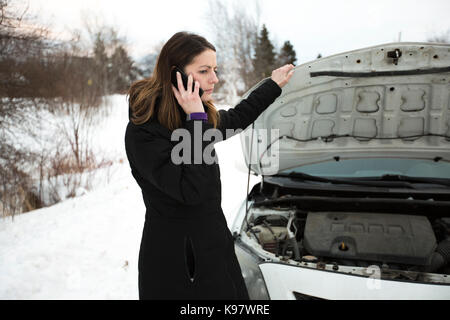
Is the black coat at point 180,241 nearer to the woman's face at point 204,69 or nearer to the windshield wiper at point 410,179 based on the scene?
the woman's face at point 204,69

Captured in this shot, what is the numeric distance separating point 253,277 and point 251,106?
1.00 m

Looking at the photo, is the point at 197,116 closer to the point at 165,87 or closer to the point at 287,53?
the point at 165,87

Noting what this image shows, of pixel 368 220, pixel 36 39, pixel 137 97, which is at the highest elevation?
pixel 36 39

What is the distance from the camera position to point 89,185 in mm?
6133

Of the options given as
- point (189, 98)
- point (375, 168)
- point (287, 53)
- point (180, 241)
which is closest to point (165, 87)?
point (189, 98)

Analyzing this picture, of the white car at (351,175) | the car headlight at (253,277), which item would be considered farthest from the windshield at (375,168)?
the car headlight at (253,277)

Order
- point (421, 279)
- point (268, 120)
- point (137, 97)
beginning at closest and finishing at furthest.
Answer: point (137, 97) < point (421, 279) < point (268, 120)

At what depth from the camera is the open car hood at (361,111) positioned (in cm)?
187

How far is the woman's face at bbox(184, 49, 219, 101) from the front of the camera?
1234 mm

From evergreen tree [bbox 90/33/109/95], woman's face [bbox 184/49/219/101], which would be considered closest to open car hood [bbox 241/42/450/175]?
woman's face [bbox 184/49/219/101]

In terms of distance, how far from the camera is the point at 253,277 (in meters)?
1.53

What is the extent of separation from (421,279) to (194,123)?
4.46 feet
